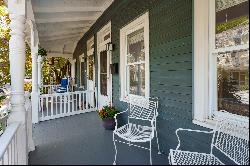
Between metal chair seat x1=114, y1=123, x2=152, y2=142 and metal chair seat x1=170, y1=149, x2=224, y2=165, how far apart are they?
0.66 metres

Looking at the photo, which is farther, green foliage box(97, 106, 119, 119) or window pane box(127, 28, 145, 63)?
green foliage box(97, 106, 119, 119)

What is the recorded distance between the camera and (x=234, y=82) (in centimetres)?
221

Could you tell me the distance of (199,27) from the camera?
243 cm

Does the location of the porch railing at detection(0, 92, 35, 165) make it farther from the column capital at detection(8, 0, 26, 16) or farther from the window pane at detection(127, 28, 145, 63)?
the window pane at detection(127, 28, 145, 63)

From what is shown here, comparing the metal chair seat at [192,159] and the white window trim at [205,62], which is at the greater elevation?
the white window trim at [205,62]

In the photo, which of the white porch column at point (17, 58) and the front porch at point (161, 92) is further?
the white porch column at point (17, 58)

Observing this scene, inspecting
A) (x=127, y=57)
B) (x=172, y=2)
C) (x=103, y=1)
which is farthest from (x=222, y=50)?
(x=103, y=1)

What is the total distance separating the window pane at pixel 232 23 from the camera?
206cm

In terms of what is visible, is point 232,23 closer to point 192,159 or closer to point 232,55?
point 232,55

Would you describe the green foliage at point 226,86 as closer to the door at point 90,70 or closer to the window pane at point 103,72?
the window pane at point 103,72

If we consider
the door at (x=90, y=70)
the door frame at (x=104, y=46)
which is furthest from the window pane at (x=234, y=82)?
the door at (x=90, y=70)

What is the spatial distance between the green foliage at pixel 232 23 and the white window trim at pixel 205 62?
0.08 metres

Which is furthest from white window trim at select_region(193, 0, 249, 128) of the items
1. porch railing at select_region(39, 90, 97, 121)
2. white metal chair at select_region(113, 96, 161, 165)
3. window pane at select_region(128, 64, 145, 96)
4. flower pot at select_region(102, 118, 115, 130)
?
porch railing at select_region(39, 90, 97, 121)

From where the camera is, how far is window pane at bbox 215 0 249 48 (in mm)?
2057
